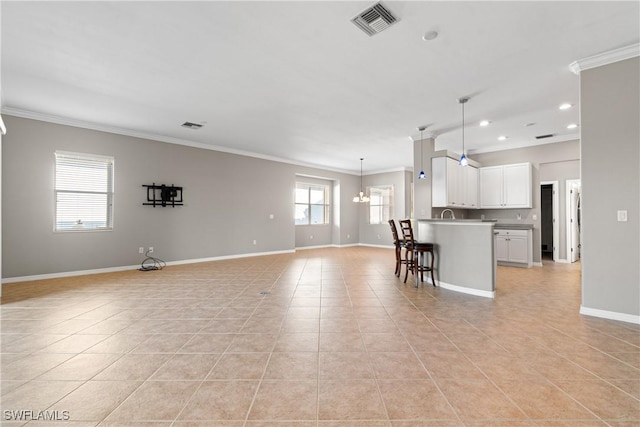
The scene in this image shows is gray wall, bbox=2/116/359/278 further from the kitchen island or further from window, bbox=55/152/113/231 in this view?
the kitchen island

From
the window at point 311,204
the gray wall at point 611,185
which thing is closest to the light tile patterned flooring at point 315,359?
the gray wall at point 611,185

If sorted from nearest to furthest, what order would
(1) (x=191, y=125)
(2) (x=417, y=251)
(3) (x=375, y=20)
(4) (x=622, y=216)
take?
(3) (x=375, y=20) → (4) (x=622, y=216) → (2) (x=417, y=251) → (1) (x=191, y=125)

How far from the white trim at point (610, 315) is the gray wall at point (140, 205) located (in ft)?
22.2

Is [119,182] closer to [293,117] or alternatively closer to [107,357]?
[293,117]

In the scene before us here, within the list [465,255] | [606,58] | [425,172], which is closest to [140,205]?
[425,172]

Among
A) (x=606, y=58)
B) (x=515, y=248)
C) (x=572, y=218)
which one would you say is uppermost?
(x=606, y=58)

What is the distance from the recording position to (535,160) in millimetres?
6590

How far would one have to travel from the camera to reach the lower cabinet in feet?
20.3

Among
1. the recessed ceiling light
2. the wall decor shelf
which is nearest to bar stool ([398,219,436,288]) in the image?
the recessed ceiling light

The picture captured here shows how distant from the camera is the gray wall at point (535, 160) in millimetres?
6254

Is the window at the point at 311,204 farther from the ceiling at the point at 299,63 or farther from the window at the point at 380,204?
the ceiling at the point at 299,63

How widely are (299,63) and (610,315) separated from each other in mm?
4446

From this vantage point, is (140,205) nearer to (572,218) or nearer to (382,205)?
(382,205)

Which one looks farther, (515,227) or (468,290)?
(515,227)
